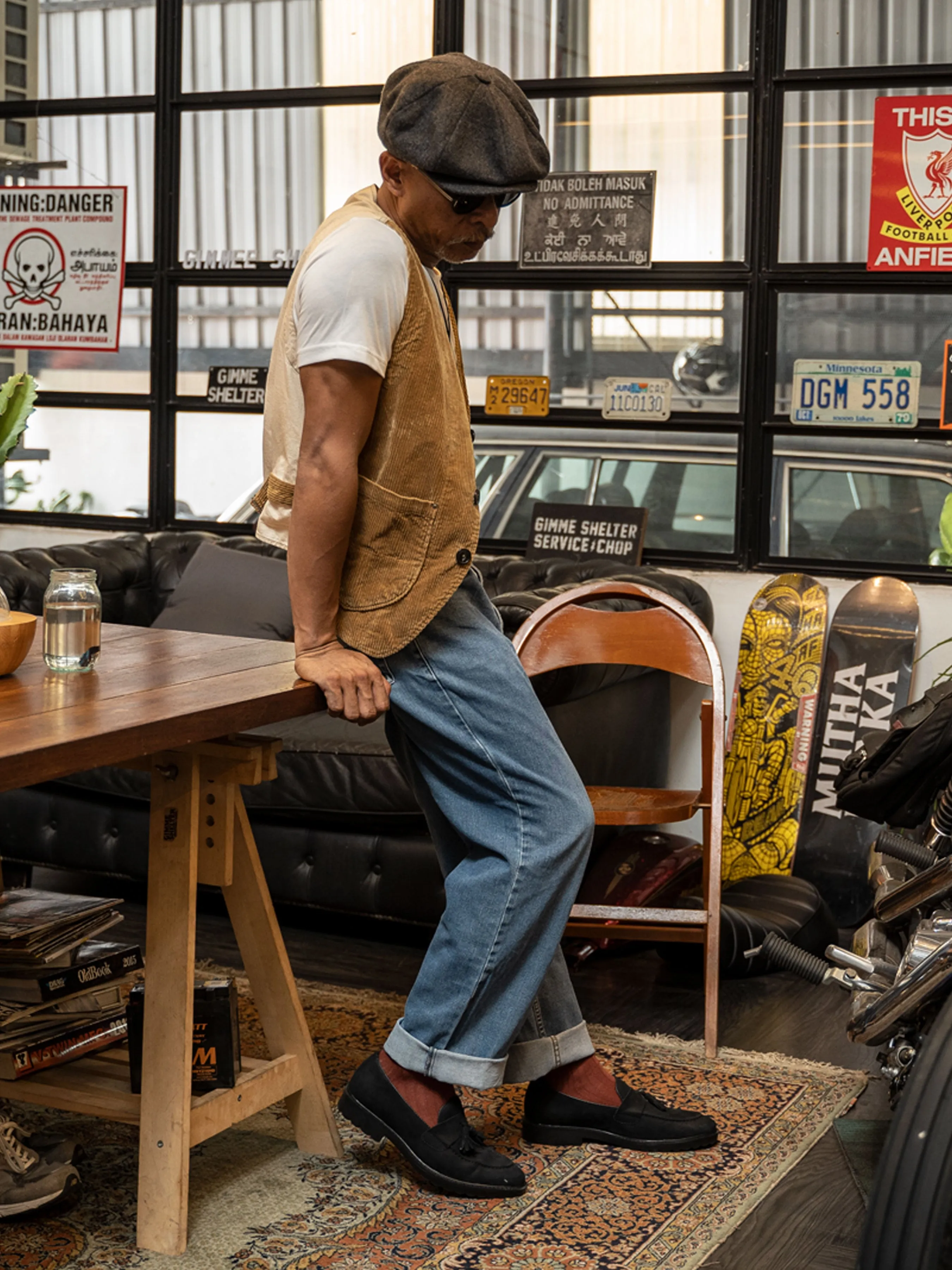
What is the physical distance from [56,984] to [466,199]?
4.41ft

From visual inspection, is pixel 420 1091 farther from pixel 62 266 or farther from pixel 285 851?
pixel 62 266

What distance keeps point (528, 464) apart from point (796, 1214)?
2.69 meters

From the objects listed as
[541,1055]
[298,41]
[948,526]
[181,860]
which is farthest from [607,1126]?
[298,41]

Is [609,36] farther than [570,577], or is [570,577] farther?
[609,36]

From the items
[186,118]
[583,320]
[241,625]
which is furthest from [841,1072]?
[186,118]

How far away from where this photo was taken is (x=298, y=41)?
481cm

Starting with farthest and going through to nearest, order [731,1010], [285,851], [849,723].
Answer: [849,723]
[285,851]
[731,1010]

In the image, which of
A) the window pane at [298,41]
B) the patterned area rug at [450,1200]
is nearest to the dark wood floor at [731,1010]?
the patterned area rug at [450,1200]

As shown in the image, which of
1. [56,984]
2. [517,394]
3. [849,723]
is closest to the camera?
[56,984]

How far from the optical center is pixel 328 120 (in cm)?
479

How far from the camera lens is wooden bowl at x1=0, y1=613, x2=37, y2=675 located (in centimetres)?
202

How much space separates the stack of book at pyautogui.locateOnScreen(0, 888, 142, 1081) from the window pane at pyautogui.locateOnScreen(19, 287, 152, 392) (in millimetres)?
2905

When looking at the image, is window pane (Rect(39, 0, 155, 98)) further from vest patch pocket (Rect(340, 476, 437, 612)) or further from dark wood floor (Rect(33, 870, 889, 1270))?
vest patch pocket (Rect(340, 476, 437, 612))

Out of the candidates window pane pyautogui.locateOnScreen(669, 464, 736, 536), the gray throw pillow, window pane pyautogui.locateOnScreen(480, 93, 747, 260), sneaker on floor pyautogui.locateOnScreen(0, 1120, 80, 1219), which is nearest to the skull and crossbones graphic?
the gray throw pillow
